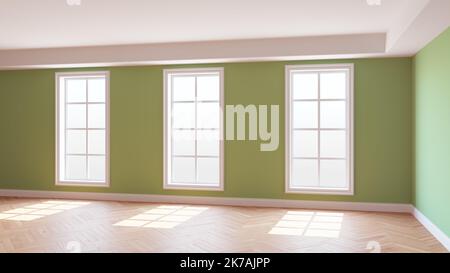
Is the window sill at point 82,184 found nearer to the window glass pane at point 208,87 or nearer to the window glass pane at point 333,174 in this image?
the window glass pane at point 208,87

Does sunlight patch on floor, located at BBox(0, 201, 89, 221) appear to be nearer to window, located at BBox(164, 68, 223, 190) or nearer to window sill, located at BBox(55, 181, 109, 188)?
window sill, located at BBox(55, 181, 109, 188)

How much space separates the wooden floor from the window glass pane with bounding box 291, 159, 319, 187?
0.60 metres

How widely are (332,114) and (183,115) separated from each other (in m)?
2.61

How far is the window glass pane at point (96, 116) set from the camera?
26.6 feet

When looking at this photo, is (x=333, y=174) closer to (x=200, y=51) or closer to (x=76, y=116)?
(x=200, y=51)

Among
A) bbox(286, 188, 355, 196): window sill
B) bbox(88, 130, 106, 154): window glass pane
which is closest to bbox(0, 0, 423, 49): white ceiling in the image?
bbox(88, 130, 106, 154): window glass pane

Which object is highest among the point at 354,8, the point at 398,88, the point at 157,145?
the point at 354,8

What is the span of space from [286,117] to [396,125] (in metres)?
1.74

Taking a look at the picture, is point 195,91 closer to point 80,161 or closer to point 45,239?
point 80,161

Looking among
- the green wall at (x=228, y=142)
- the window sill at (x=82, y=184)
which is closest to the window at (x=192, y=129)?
the green wall at (x=228, y=142)

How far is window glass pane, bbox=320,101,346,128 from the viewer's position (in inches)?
282

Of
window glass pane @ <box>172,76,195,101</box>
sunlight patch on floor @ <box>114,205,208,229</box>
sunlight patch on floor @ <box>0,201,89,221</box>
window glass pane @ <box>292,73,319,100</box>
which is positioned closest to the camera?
sunlight patch on floor @ <box>114,205,208,229</box>

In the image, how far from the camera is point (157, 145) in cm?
775
